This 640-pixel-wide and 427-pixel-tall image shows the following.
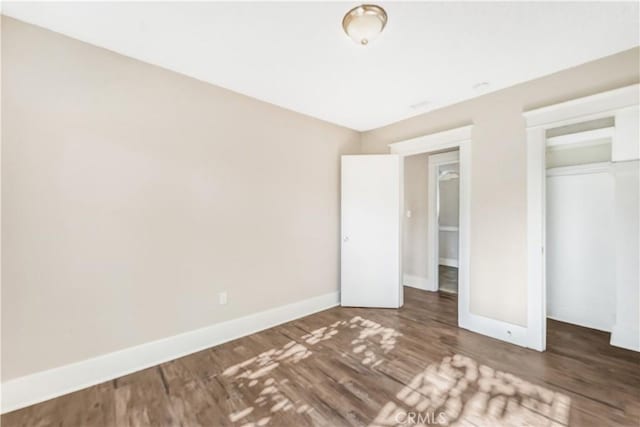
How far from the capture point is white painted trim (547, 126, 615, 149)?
270cm

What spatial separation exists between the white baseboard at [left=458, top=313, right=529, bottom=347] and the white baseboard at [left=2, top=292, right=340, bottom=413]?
2.02 metres

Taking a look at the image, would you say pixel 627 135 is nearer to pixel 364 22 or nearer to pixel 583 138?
pixel 583 138

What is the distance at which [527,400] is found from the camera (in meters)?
1.85

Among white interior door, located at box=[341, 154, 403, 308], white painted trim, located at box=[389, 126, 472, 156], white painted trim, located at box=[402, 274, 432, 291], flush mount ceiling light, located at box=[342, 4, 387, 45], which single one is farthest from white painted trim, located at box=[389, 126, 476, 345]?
flush mount ceiling light, located at box=[342, 4, 387, 45]

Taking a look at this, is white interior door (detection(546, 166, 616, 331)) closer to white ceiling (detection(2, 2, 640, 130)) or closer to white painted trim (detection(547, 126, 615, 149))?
white painted trim (detection(547, 126, 615, 149))

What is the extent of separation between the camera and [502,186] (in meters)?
2.77

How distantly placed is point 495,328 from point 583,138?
2175 mm

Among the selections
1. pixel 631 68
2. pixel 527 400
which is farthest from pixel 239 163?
pixel 631 68

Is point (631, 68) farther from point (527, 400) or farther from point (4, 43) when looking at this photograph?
point (4, 43)

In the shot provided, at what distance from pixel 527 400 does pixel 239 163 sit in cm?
303

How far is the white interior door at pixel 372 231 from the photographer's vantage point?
11.9 ft

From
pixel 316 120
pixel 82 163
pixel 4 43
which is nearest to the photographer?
pixel 4 43

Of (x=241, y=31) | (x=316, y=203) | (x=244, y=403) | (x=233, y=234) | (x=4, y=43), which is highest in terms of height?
(x=241, y=31)

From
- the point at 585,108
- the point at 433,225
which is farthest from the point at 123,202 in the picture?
the point at 433,225
